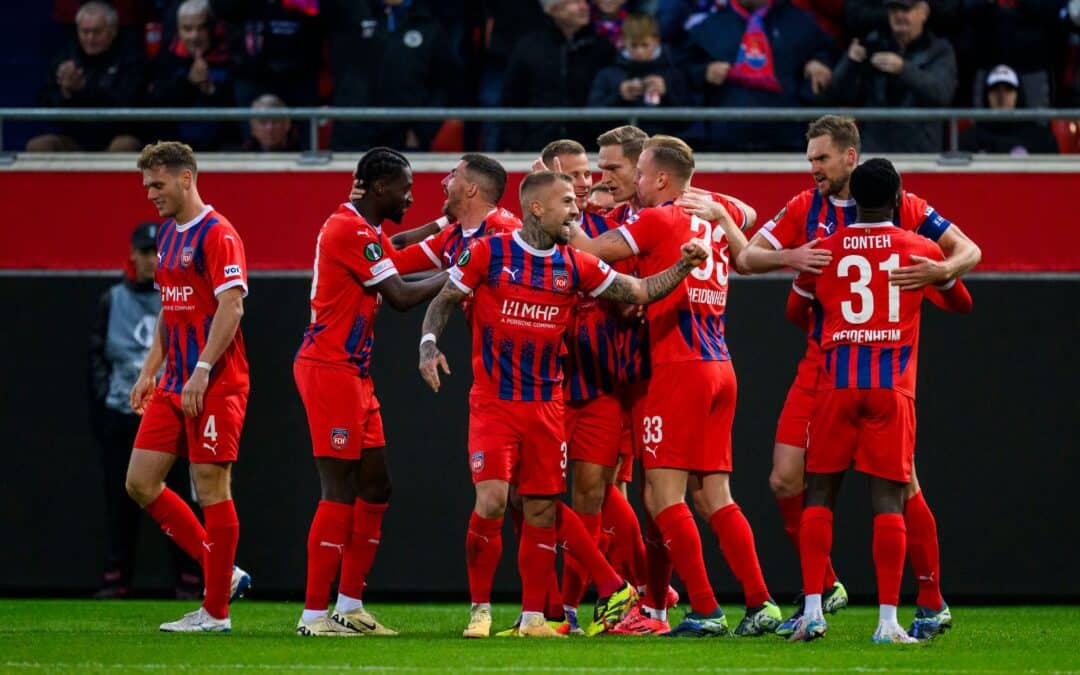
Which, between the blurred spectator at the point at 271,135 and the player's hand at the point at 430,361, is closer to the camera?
the player's hand at the point at 430,361

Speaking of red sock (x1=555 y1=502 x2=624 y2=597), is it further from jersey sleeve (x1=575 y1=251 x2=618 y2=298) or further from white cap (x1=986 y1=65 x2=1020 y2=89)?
white cap (x1=986 y1=65 x2=1020 y2=89)

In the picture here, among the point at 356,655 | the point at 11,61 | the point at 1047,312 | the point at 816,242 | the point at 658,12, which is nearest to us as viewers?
the point at 356,655

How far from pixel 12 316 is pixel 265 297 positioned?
1.75 m

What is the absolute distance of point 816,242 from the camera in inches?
311

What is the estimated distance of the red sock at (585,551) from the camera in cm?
823

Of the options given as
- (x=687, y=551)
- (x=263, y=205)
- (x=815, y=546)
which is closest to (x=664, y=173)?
(x=687, y=551)

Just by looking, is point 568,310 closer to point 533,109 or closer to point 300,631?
point 300,631

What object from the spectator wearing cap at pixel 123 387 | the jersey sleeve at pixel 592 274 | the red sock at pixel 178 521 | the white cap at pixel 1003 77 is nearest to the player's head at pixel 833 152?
the jersey sleeve at pixel 592 274

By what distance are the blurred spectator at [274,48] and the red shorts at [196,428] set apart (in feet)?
15.6

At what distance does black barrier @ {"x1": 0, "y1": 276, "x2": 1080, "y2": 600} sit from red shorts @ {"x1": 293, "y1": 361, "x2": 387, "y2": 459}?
2.97m

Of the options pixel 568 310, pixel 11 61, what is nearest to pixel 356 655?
pixel 568 310

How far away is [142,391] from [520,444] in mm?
2296

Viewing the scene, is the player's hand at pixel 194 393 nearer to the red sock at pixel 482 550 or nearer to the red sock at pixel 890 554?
the red sock at pixel 482 550

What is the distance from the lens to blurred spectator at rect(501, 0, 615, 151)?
1235cm
